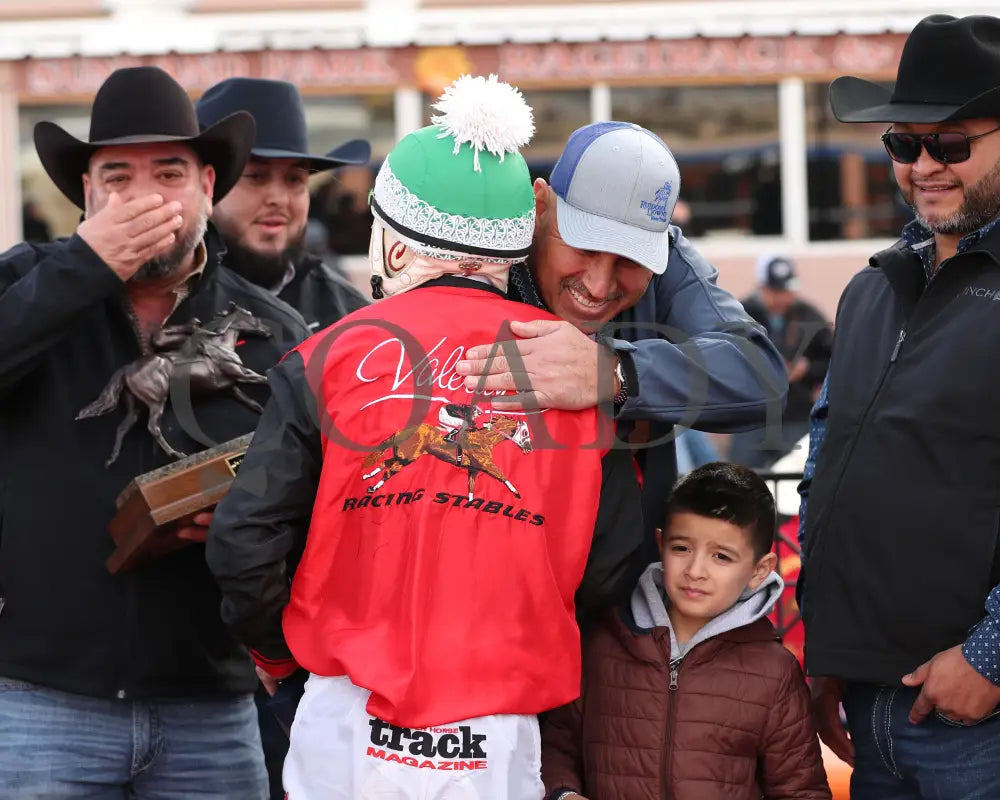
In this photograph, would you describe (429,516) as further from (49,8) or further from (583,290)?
(49,8)

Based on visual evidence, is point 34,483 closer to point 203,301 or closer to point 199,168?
point 203,301

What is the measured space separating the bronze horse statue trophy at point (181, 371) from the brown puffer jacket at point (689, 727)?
1.17 meters

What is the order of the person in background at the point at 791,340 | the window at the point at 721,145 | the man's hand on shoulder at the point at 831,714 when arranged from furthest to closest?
1. the window at the point at 721,145
2. the person in background at the point at 791,340
3. the man's hand on shoulder at the point at 831,714

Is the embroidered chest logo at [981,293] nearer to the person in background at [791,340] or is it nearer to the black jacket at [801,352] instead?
the person in background at [791,340]

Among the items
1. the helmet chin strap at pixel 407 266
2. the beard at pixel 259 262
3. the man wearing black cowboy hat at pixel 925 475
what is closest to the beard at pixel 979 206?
the man wearing black cowboy hat at pixel 925 475

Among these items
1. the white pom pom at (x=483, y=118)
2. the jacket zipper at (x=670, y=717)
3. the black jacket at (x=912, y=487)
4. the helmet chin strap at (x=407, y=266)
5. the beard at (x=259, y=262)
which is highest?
the white pom pom at (x=483, y=118)

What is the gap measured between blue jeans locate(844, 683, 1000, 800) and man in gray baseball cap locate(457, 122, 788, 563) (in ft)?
2.23

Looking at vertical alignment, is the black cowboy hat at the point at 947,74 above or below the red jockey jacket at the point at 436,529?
above

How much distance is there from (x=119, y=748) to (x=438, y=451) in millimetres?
1303

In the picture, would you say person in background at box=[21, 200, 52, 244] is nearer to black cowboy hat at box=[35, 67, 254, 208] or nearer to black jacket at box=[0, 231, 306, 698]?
black cowboy hat at box=[35, 67, 254, 208]

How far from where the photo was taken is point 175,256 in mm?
3438

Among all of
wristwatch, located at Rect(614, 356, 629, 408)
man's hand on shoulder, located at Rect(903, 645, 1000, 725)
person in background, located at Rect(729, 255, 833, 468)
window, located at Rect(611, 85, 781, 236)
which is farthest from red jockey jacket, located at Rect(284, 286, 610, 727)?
window, located at Rect(611, 85, 781, 236)

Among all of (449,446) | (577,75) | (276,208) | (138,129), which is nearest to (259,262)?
(276,208)

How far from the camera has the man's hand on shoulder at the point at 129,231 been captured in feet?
10.3
